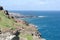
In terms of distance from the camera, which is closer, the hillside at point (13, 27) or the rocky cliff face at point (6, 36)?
the rocky cliff face at point (6, 36)

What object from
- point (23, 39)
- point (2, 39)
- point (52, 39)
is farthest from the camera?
point (52, 39)

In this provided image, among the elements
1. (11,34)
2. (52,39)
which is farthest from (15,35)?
(52,39)

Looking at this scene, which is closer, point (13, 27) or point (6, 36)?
point (6, 36)

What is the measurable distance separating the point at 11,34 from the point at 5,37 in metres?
0.81

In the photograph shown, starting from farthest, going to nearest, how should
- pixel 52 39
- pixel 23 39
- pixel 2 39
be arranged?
pixel 52 39, pixel 23 39, pixel 2 39

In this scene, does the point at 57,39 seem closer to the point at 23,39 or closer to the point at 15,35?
the point at 23,39

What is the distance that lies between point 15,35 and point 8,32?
3.00 feet

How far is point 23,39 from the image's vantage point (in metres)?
39.8

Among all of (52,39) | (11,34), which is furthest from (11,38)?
(52,39)

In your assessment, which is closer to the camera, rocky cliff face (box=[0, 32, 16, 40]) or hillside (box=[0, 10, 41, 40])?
rocky cliff face (box=[0, 32, 16, 40])

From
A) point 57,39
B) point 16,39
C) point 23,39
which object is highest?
point 16,39

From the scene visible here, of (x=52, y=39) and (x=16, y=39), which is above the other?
(x=16, y=39)

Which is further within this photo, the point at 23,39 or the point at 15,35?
the point at 23,39

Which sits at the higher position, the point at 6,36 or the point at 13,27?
the point at 13,27
